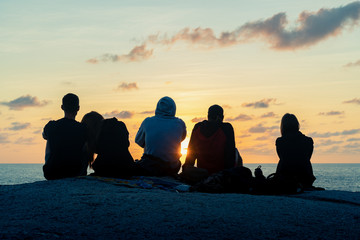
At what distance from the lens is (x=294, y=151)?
9.12 meters

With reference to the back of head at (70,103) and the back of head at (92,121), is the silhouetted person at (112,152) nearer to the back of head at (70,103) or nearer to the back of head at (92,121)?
the back of head at (92,121)

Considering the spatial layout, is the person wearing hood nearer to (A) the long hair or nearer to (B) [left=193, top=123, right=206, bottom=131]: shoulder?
(B) [left=193, top=123, right=206, bottom=131]: shoulder

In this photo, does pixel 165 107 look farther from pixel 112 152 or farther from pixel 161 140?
pixel 112 152

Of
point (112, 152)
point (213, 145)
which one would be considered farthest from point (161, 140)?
point (112, 152)

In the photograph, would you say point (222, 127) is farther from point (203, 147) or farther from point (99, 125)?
point (99, 125)

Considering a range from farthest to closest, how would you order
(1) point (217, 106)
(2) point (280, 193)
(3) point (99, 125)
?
(1) point (217, 106), (3) point (99, 125), (2) point (280, 193)

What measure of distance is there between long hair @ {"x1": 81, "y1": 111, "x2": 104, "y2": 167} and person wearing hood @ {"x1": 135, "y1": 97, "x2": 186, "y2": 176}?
1.00 metres

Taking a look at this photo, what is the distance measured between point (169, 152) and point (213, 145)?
1.02m

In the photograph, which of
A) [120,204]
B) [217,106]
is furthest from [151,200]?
[217,106]

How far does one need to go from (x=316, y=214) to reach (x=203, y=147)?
153 inches

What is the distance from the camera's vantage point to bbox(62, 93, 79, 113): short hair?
8531mm

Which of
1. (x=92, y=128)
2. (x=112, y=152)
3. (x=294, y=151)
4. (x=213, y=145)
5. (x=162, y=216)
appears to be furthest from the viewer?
(x=213, y=145)

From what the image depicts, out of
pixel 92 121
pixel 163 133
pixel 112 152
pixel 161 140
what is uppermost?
pixel 92 121

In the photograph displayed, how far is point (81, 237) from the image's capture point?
4.54 metres
